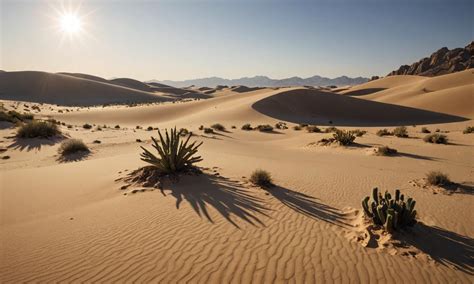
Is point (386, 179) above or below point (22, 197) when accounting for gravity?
below

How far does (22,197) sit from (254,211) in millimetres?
5713

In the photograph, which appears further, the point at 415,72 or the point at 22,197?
the point at 415,72

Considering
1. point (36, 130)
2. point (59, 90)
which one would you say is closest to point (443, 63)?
point (59, 90)

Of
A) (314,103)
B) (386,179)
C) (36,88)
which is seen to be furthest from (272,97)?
(36,88)

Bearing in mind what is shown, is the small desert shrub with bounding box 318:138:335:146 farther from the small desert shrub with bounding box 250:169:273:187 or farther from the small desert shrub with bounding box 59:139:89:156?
the small desert shrub with bounding box 59:139:89:156

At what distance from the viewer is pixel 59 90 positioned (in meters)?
65.6

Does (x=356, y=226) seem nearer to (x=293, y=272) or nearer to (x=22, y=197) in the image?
(x=293, y=272)

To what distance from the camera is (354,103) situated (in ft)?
126

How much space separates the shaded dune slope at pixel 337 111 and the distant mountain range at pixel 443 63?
276 feet

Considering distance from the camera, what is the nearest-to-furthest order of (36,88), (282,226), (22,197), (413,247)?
1. (413,247)
2. (282,226)
3. (22,197)
4. (36,88)

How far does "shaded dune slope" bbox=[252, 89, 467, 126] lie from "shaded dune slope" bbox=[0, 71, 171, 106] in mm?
40496

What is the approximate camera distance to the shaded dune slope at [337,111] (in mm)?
32656

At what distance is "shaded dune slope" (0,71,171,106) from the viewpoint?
199 feet

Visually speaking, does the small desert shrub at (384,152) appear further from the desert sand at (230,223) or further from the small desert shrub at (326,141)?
the small desert shrub at (326,141)
